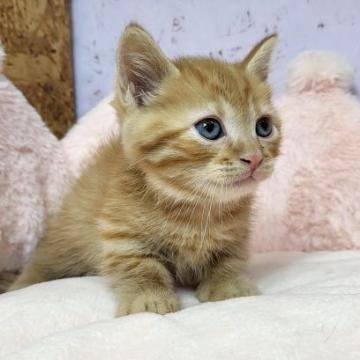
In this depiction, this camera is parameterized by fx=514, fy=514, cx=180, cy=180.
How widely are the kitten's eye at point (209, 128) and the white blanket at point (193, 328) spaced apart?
0.32 metres

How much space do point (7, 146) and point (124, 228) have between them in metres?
0.57

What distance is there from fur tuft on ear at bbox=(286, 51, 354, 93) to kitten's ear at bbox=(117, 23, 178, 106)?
70 centimetres

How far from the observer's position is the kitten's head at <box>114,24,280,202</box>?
99 centimetres

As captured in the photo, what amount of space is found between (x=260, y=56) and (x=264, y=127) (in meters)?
0.20

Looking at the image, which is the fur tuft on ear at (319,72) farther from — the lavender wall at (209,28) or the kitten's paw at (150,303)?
the kitten's paw at (150,303)

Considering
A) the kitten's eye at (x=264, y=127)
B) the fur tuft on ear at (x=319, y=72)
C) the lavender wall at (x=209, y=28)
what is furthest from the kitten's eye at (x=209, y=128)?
the lavender wall at (x=209, y=28)

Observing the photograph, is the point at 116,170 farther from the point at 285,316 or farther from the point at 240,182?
the point at 285,316

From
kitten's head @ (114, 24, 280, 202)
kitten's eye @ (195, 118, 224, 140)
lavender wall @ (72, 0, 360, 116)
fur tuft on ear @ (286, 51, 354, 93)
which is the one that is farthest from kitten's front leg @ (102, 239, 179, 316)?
lavender wall @ (72, 0, 360, 116)

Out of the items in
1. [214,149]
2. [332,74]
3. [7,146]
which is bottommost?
[7,146]

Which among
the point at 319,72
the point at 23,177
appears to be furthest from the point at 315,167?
the point at 23,177

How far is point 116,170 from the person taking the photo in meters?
1.20

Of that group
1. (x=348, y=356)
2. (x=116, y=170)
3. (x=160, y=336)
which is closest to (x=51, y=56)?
(x=116, y=170)

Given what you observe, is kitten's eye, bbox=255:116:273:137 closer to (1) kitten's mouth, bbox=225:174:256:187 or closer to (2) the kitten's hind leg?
(1) kitten's mouth, bbox=225:174:256:187

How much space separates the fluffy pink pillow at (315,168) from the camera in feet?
4.97
